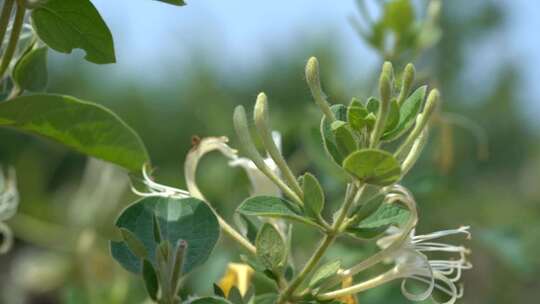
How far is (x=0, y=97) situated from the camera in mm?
666

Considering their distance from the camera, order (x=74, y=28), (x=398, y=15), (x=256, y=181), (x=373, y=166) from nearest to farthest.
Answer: (x=373, y=166)
(x=74, y=28)
(x=256, y=181)
(x=398, y=15)

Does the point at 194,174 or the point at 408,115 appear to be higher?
the point at 408,115

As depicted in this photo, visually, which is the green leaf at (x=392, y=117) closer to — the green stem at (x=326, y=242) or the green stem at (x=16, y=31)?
the green stem at (x=326, y=242)

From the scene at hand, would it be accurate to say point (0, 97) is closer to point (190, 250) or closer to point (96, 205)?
point (190, 250)

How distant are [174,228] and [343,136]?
13 cm

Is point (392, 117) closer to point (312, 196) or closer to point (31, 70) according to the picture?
point (312, 196)

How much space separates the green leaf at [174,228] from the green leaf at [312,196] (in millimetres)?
69

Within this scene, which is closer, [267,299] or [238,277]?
[267,299]

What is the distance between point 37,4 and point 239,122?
5.7 inches

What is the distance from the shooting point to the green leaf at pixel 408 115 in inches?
21.7

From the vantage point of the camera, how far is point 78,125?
2.23ft

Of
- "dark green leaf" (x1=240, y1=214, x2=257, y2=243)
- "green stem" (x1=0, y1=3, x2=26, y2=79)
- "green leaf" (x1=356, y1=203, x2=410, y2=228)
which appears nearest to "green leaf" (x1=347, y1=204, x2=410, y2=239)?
"green leaf" (x1=356, y1=203, x2=410, y2=228)

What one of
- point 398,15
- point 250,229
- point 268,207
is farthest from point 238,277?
point 398,15

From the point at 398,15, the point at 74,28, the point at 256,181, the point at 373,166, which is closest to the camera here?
the point at 373,166
